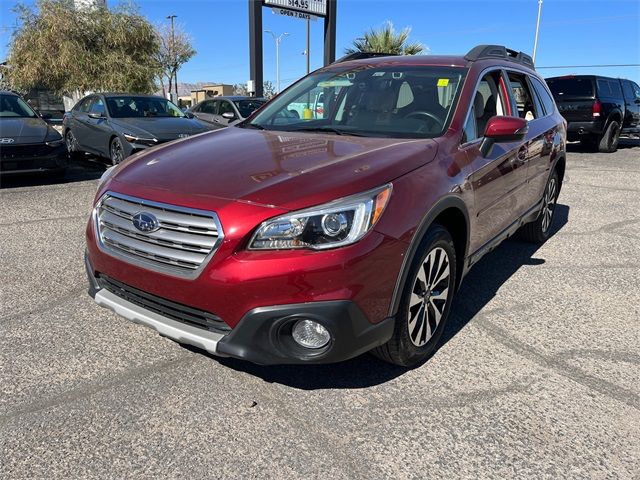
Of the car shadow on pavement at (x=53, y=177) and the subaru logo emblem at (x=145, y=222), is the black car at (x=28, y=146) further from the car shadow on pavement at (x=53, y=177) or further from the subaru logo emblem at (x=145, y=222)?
the subaru logo emblem at (x=145, y=222)

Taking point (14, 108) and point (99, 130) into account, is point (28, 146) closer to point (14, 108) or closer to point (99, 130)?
point (14, 108)

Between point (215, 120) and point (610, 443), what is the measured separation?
11955 mm

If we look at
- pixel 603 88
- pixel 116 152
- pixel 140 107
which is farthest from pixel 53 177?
pixel 603 88

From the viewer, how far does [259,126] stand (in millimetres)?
3836

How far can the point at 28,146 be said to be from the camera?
7.60 meters

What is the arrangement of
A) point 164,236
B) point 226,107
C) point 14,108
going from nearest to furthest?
point 164,236, point 14,108, point 226,107

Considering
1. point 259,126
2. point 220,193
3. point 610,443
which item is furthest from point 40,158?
point 610,443

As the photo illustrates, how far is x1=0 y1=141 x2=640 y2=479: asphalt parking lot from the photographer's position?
216 cm

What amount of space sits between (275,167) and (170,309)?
2.82ft

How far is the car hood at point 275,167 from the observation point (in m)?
2.32

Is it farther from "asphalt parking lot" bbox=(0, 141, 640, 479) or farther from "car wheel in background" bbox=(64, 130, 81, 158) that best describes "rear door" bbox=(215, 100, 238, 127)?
"asphalt parking lot" bbox=(0, 141, 640, 479)

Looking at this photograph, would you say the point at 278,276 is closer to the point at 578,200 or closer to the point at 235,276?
the point at 235,276

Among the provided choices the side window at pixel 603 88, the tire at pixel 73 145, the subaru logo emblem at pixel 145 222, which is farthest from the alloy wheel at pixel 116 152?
the side window at pixel 603 88

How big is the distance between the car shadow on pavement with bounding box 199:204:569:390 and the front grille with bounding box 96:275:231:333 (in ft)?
1.81
